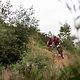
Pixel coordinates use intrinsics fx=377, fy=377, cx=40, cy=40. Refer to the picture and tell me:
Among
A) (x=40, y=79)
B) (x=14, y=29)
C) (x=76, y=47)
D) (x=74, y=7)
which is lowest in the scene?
(x=40, y=79)

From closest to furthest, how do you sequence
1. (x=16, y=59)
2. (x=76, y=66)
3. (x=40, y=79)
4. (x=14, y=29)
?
(x=76, y=66) < (x=40, y=79) < (x=16, y=59) < (x=14, y=29)

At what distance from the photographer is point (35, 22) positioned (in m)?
25.1

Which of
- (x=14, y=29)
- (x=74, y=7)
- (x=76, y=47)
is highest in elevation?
(x=14, y=29)

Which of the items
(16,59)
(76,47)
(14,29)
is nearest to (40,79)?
(76,47)

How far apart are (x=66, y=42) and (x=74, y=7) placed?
402 mm

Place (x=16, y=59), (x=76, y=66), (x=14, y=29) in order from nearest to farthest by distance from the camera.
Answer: (x=76, y=66)
(x=16, y=59)
(x=14, y=29)

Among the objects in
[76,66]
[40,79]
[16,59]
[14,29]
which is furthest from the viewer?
[14,29]

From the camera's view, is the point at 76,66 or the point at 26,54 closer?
the point at 76,66

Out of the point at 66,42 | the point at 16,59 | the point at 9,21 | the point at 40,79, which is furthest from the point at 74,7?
the point at 9,21

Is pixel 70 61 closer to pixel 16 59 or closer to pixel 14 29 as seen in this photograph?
pixel 16 59

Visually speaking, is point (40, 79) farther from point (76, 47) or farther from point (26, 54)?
point (26, 54)

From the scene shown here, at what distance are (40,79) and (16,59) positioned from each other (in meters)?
17.9

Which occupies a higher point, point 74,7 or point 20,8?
point 20,8

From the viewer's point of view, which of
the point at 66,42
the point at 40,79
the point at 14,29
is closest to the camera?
the point at 66,42
